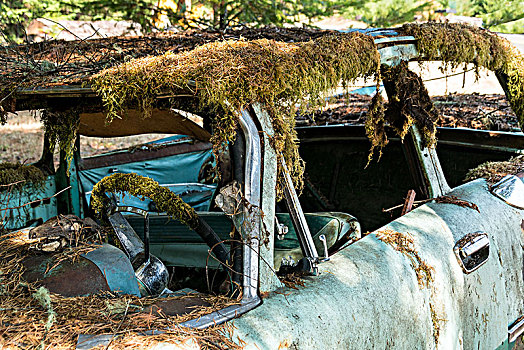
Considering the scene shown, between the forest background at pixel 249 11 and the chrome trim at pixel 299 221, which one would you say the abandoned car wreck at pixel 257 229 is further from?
the forest background at pixel 249 11

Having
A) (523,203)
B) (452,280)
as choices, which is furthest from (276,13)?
(452,280)

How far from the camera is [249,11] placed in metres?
8.41

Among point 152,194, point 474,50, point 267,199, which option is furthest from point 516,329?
point 152,194

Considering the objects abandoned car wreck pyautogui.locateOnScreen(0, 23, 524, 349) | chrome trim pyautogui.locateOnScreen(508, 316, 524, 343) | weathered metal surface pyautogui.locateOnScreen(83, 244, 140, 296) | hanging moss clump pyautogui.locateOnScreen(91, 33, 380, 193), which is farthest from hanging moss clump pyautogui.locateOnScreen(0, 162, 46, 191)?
chrome trim pyautogui.locateOnScreen(508, 316, 524, 343)

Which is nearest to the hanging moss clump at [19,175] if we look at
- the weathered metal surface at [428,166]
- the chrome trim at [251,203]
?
the chrome trim at [251,203]

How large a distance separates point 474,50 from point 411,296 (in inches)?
66.1

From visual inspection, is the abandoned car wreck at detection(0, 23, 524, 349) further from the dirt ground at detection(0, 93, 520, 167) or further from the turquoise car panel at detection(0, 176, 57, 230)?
the turquoise car panel at detection(0, 176, 57, 230)

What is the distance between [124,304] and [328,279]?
0.80m

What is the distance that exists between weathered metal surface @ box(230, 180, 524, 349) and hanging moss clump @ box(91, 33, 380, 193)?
54 cm

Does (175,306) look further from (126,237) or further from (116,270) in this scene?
(126,237)

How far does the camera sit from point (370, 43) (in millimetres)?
2473

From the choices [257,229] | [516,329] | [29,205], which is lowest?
[516,329]

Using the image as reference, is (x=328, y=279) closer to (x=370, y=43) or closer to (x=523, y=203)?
(x=370, y=43)

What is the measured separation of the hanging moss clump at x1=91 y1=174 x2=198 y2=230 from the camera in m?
2.34
